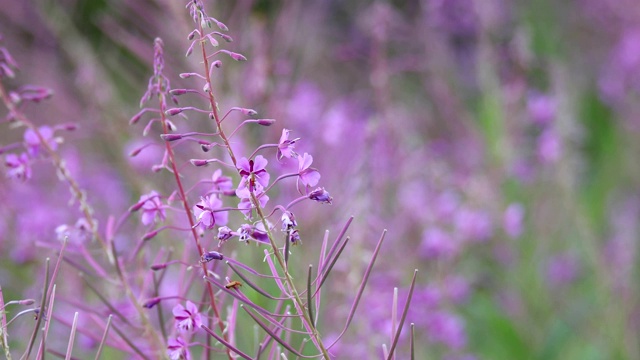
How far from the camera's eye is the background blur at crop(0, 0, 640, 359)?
1.93 meters

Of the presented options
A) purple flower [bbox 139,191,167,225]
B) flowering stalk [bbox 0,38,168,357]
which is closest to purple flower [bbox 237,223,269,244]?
purple flower [bbox 139,191,167,225]

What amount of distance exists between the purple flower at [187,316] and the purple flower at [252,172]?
135mm

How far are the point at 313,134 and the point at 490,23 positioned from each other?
2.02ft

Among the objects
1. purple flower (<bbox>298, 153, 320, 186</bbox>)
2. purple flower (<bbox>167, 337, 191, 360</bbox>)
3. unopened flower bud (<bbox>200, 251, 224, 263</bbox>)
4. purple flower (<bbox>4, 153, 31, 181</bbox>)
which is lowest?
purple flower (<bbox>167, 337, 191, 360</bbox>)

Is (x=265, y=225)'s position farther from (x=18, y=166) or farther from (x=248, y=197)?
(x=18, y=166)

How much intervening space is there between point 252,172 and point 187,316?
0.52ft

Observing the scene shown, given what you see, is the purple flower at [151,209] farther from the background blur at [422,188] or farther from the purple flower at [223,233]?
the background blur at [422,188]

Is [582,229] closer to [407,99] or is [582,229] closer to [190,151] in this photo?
[190,151]

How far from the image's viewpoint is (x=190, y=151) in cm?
215

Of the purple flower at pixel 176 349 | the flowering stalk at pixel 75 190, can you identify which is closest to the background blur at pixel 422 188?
the flowering stalk at pixel 75 190

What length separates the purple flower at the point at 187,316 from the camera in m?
0.77

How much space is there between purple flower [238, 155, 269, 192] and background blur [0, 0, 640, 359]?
760 mm

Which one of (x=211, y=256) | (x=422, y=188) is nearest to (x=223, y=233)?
(x=211, y=256)

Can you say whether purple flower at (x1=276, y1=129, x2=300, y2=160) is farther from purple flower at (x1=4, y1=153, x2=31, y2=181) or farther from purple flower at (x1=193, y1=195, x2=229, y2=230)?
purple flower at (x1=4, y1=153, x2=31, y2=181)
